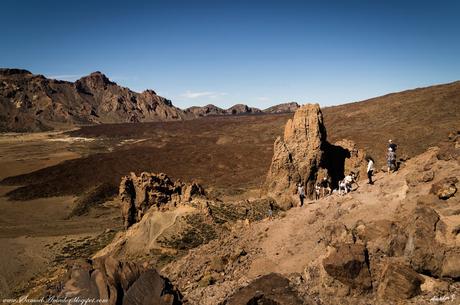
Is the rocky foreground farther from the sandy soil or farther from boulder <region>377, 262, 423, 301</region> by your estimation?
the sandy soil

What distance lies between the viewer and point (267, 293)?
12930 mm

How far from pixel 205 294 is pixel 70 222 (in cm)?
3567

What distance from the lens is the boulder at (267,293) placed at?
40.9 ft

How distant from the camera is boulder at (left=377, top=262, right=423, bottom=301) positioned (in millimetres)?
11391

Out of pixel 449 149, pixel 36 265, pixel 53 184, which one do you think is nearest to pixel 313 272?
pixel 449 149

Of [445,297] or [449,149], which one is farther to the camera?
[449,149]

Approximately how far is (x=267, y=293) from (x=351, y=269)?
2.96 metres

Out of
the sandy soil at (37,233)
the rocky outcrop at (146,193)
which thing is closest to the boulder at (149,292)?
the sandy soil at (37,233)

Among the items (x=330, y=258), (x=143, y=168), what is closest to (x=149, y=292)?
(x=330, y=258)

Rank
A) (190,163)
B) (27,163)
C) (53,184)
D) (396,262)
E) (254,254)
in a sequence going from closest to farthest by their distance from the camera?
(396,262)
(254,254)
(53,184)
(190,163)
(27,163)

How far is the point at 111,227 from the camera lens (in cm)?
4031

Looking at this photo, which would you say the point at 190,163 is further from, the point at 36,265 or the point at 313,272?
the point at 313,272

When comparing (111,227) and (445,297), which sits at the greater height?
(445,297)

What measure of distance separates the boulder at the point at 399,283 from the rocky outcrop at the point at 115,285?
7.05m
